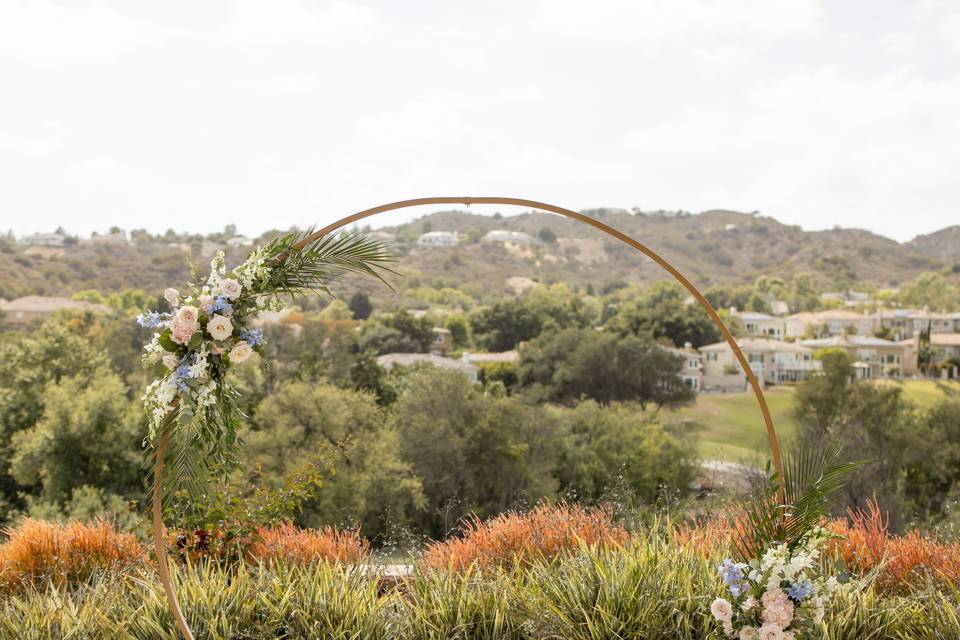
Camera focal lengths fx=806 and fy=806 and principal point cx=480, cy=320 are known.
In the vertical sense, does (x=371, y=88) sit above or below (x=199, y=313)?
above

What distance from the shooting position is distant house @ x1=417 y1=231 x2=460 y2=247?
176ft

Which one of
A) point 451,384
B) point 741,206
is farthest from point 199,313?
point 741,206

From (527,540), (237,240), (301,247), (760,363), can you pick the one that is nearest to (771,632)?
(527,540)

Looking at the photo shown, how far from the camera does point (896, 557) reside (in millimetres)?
4805

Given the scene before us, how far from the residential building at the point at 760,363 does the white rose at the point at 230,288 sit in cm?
3659

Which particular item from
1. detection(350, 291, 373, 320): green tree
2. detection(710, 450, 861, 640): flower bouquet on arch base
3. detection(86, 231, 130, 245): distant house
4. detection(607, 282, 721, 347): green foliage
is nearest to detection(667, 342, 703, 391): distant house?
detection(607, 282, 721, 347): green foliage

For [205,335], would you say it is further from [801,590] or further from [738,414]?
[738,414]

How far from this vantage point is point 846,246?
2148 inches

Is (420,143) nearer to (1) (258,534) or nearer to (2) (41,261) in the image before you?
(2) (41,261)

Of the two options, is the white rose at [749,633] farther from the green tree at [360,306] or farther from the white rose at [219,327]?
the green tree at [360,306]

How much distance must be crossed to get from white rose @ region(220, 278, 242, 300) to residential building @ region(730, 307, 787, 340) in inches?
1712

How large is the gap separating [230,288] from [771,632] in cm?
296

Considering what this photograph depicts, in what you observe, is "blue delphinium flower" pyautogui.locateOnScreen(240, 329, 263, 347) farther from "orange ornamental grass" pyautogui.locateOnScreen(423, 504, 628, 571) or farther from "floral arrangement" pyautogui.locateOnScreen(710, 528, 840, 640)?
"floral arrangement" pyautogui.locateOnScreen(710, 528, 840, 640)

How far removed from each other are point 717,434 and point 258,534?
97.1 feet
